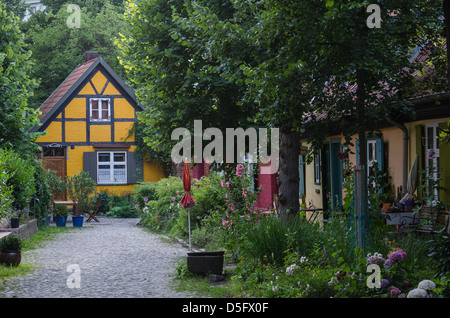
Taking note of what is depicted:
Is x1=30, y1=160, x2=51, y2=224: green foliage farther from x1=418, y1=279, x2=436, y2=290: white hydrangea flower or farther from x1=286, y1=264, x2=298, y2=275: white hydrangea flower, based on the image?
x1=418, y1=279, x2=436, y2=290: white hydrangea flower

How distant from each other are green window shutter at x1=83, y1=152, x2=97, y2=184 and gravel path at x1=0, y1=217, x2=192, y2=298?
11150 millimetres

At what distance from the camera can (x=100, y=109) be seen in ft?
104

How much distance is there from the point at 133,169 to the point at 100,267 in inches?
772

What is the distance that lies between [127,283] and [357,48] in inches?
191

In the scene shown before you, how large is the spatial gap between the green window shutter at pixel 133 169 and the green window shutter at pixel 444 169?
20930 mm

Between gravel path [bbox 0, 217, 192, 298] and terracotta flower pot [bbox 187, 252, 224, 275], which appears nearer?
gravel path [bbox 0, 217, 192, 298]

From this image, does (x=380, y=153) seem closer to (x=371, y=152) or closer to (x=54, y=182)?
(x=371, y=152)

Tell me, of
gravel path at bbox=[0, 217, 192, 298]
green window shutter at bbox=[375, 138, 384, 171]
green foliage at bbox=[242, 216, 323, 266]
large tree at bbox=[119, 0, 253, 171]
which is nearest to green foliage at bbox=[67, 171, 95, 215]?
gravel path at bbox=[0, 217, 192, 298]

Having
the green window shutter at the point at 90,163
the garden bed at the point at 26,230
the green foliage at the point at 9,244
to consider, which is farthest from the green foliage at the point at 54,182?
the green foliage at the point at 9,244

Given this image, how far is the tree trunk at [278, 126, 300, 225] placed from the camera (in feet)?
40.4

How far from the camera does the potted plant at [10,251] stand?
12.1 m

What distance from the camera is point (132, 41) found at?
16.3 metres
